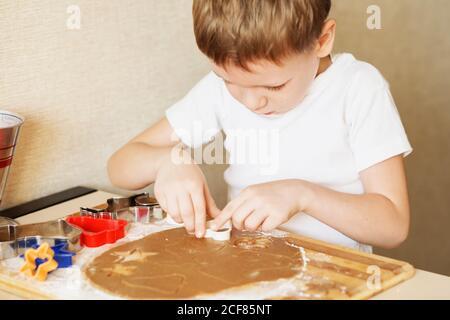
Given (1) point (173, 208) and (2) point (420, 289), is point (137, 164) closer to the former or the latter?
(1) point (173, 208)

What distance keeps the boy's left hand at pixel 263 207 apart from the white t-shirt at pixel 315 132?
0.49 feet

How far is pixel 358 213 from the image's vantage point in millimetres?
1005

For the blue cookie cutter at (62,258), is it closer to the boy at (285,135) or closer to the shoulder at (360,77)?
the boy at (285,135)

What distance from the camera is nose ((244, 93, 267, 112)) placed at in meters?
0.99

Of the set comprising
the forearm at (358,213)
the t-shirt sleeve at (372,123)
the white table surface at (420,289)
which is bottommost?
the white table surface at (420,289)

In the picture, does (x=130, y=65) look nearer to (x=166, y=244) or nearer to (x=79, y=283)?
(x=166, y=244)

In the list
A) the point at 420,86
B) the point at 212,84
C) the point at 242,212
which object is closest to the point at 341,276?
the point at 242,212

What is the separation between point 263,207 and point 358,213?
15cm

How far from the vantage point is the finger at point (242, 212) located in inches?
37.4

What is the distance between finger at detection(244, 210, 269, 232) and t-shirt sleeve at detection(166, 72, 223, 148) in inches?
12.1

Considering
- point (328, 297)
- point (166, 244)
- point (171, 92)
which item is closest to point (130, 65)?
point (171, 92)

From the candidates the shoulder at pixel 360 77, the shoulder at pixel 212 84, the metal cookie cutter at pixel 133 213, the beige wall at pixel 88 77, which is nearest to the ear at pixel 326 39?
the shoulder at pixel 360 77

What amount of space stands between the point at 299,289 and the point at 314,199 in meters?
0.18

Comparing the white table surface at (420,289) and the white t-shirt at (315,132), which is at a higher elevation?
the white t-shirt at (315,132)
